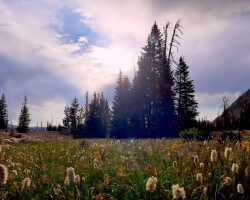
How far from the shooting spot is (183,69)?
56.3 metres

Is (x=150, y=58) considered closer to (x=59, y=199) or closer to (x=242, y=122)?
(x=242, y=122)

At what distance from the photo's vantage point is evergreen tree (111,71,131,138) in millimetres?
51656

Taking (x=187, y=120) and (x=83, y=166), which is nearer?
(x=83, y=166)

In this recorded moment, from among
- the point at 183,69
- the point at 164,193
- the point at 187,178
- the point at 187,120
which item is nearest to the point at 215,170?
the point at 187,178

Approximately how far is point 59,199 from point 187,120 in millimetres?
45674

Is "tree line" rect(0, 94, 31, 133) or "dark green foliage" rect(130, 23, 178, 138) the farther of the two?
"tree line" rect(0, 94, 31, 133)

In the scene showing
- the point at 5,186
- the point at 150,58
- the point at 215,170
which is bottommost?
the point at 5,186

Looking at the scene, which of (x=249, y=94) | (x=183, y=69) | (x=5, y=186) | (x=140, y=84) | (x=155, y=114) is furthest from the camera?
(x=249, y=94)

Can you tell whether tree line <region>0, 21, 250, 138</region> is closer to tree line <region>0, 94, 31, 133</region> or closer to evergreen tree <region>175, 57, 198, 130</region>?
evergreen tree <region>175, 57, 198, 130</region>

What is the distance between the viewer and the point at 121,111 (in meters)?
54.1

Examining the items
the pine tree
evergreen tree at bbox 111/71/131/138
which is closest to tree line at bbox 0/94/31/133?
the pine tree

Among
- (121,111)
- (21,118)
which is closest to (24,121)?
(21,118)

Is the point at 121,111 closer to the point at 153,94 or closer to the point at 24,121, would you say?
the point at 153,94

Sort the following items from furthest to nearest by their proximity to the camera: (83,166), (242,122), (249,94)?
(249,94) < (242,122) < (83,166)
